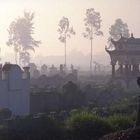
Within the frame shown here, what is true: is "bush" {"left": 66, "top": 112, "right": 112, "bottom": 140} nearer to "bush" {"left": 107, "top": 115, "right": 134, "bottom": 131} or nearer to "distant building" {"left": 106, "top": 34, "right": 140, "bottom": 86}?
"bush" {"left": 107, "top": 115, "right": 134, "bottom": 131}

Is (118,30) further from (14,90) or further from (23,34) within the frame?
(14,90)

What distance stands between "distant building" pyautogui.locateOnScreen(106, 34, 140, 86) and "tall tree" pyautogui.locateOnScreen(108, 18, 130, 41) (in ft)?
114

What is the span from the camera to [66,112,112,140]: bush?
1739cm

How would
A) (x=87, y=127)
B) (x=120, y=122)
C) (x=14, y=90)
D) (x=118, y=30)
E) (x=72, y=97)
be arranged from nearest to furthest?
(x=87, y=127) → (x=120, y=122) → (x=14, y=90) → (x=72, y=97) → (x=118, y=30)

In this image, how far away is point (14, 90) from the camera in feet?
95.3

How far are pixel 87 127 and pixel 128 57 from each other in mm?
30901

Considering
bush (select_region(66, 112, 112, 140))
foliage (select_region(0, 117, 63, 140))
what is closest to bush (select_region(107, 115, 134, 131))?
bush (select_region(66, 112, 112, 140))

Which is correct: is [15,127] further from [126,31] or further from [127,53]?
[126,31]

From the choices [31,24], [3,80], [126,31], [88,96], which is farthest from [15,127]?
[126,31]

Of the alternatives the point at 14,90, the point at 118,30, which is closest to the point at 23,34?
the point at 118,30

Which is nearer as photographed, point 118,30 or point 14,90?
point 14,90

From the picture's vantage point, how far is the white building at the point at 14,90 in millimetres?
28594

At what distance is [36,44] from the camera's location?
82.4m

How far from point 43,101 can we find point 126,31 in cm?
5787
